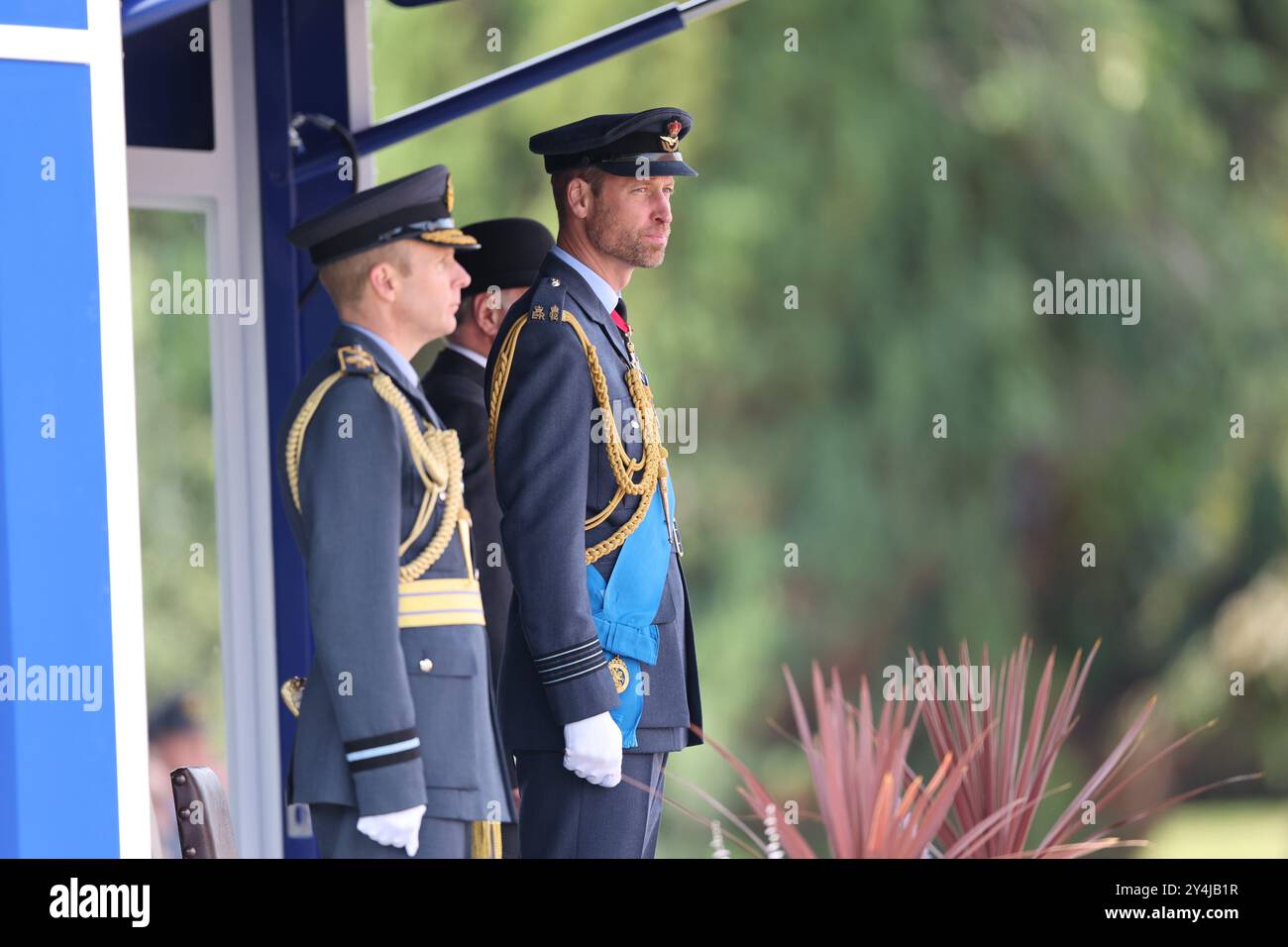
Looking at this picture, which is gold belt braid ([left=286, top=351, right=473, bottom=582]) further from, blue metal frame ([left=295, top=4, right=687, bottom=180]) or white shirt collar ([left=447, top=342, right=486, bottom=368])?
blue metal frame ([left=295, top=4, right=687, bottom=180])

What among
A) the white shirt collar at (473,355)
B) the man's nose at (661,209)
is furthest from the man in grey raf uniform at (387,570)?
the white shirt collar at (473,355)

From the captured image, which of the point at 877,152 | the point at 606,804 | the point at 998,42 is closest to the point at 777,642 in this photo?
the point at 877,152

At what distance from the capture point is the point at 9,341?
2949mm

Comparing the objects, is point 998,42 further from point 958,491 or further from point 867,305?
point 958,491

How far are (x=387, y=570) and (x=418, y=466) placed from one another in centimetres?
22

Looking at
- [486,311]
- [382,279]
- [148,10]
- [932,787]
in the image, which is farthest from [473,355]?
[932,787]

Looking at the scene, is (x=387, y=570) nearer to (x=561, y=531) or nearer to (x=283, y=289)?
(x=561, y=531)

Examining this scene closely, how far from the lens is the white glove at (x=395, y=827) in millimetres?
3365

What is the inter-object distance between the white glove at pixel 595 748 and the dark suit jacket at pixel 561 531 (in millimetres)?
18

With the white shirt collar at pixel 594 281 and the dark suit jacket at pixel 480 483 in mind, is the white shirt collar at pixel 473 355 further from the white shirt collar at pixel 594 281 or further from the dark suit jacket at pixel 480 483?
the white shirt collar at pixel 594 281

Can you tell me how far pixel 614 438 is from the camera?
3.64m

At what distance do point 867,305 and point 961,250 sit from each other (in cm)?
61

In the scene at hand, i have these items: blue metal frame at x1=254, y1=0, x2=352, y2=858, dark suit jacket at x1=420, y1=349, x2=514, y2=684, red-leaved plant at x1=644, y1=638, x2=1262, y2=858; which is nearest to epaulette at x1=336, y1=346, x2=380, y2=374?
dark suit jacket at x1=420, y1=349, x2=514, y2=684

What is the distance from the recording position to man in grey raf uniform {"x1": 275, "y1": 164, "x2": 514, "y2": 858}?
3.40 meters
